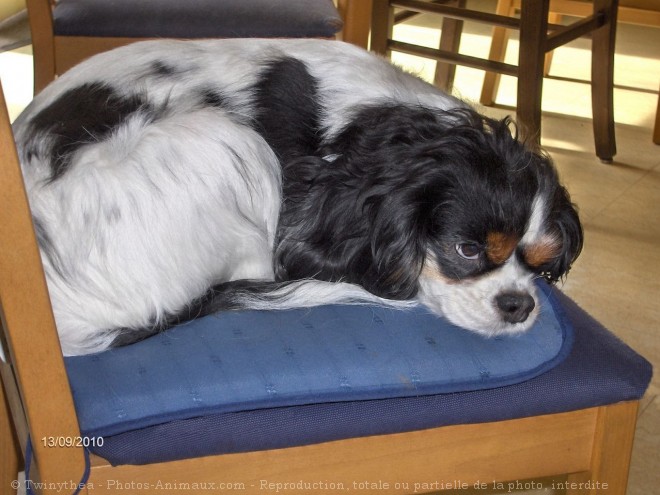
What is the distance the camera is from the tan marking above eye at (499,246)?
1562 millimetres

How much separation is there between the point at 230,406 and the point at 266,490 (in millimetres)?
183

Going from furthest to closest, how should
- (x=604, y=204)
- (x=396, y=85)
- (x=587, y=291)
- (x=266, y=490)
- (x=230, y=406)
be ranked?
(x=604, y=204) → (x=587, y=291) → (x=396, y=85) → (x=266, y=490) → (x=230, y=406)

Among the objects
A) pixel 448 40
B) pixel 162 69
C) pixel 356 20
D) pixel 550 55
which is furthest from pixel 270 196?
pixel 550 55

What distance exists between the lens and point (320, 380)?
1331 millimetres

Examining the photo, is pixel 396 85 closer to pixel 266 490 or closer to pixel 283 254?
pixel 283 254

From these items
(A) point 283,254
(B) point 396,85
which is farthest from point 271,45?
(A) point 283,254

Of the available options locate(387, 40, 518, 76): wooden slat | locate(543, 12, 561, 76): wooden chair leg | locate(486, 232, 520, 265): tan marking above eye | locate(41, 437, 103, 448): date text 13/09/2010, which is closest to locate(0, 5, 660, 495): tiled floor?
locate(543, 12, 561, 76): wooden chair leg

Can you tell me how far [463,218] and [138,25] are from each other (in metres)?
1.47

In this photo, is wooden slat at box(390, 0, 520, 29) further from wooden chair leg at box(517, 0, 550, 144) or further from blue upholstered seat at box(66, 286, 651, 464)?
blue upholstered seat at box(66, 286, 651, 464)

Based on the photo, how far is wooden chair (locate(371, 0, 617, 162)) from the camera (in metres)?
3.48

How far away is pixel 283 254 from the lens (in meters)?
1.68

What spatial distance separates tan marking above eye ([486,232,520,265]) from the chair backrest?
2.42 ft

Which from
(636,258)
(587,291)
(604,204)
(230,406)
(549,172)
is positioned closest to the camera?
(230,406)

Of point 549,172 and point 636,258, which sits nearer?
point 549,172
